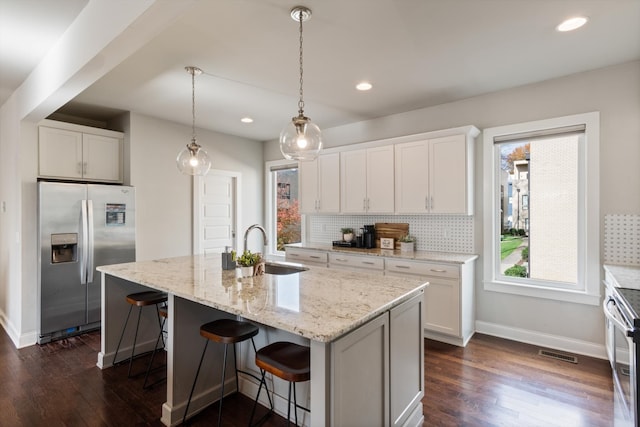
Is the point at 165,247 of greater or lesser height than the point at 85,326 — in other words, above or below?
above

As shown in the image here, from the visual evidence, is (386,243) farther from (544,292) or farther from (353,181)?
(544,292)

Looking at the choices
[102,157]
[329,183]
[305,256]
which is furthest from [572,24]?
[102,157]

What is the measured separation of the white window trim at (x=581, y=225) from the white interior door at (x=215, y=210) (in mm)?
3852

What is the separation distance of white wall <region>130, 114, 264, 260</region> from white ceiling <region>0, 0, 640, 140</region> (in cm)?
55

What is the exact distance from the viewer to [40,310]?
11.5 ft

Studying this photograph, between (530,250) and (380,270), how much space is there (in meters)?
1.63

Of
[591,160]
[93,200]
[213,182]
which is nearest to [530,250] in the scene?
[591,160]

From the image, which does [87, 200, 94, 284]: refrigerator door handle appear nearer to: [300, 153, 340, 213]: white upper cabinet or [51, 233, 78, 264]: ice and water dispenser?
[51, 233, 78, 264]: ice and water dispenser

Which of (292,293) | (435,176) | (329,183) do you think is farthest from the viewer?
(329,183)

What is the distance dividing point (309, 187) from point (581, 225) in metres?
3.28

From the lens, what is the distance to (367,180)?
439cm

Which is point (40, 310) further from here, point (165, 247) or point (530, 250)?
point (530, 250)

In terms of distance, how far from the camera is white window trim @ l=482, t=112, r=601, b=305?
3100 mm

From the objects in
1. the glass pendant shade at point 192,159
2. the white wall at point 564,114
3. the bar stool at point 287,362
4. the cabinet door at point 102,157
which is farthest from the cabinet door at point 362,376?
the cabinet door at point 102,157
